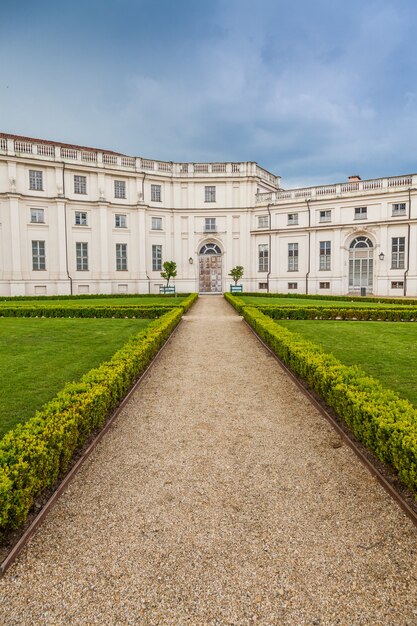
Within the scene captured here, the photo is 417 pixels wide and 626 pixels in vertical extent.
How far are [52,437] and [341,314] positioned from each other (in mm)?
14869

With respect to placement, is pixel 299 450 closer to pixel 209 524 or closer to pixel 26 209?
pixel 209 524

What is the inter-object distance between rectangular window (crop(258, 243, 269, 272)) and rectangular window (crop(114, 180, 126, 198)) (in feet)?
46.0

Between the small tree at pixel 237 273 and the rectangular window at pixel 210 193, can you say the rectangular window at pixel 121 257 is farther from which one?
the small tree at pixel 237 273

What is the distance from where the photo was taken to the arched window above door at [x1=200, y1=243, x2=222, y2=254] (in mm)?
37625

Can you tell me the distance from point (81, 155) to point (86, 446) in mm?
33353

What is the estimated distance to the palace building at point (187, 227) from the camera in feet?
102

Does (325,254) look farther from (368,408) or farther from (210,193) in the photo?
(368,408)

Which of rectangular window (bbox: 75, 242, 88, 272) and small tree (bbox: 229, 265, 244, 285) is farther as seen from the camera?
small tree (bbox: 229, 265, 244, 285)

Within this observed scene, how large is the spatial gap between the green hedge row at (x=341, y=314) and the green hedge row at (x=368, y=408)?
899 centimetres

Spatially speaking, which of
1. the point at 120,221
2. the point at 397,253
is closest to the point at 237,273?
the point at 120,221

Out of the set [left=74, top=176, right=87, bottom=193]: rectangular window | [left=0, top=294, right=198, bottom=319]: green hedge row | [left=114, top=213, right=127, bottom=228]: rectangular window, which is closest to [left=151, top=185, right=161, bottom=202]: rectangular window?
[left=114, top=213, right=127, bottom=228]: rectangular window

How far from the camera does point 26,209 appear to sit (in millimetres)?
31500

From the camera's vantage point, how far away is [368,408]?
177 inches

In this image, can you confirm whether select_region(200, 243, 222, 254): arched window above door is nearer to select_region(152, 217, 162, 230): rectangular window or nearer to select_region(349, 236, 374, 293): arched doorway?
select_region(152, 217, 162, 230): rectangular window
